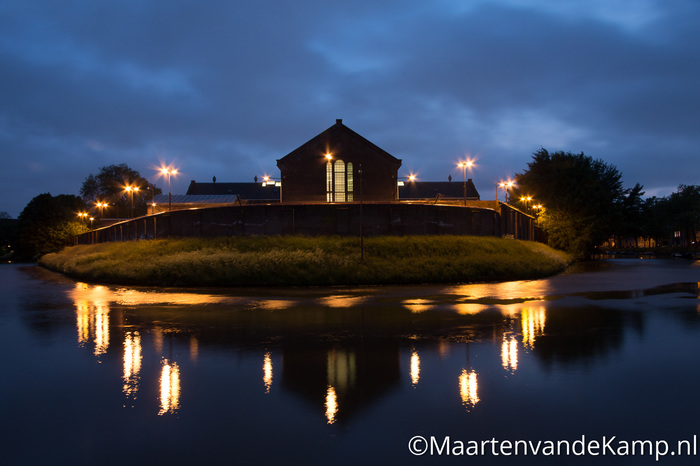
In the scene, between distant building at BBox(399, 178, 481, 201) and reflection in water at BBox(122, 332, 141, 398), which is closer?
reflection in water at BBox(122, 332, 141, 398)

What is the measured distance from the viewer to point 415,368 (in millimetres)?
7812

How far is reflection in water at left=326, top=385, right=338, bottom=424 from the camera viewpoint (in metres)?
5.65

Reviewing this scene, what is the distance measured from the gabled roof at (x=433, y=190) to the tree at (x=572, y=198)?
103 ft

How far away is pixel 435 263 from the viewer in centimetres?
2722

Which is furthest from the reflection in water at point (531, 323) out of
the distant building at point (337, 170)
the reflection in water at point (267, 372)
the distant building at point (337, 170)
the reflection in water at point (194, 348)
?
the distant building at point (337, 170)

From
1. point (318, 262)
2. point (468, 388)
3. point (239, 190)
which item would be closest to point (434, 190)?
point (239, 190)

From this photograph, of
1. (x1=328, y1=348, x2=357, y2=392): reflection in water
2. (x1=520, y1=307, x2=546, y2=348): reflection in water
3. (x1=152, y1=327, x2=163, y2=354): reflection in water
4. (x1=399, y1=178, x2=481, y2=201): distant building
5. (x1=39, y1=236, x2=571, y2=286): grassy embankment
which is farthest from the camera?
(x1=399, y1=178, x2=481, y2=201): distant building

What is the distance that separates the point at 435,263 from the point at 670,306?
12.9 meters

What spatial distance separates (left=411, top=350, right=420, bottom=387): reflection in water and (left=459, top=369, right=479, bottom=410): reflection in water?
0.61 meters

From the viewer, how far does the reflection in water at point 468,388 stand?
241 inches

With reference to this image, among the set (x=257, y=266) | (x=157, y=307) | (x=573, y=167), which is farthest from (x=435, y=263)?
(x=573, y=167)

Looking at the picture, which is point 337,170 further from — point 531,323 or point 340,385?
point 340,385

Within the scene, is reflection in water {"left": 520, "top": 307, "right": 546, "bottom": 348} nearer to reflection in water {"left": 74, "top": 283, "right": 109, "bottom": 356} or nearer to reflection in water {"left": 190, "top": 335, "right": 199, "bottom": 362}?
reflection in water {"left": 190, "top": 335, "right": 199, "bottom": 362}

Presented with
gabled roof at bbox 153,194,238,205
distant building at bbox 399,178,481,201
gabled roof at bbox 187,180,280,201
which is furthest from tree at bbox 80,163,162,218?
distant building at bbox 399,178,481,201
